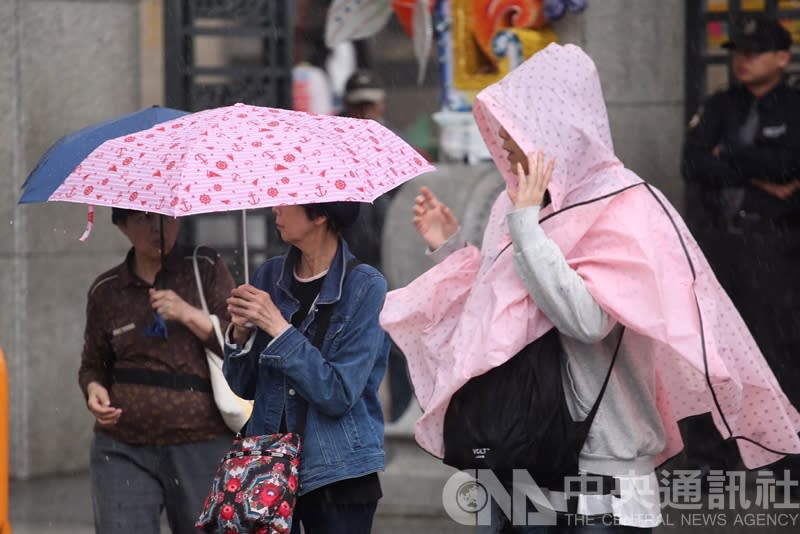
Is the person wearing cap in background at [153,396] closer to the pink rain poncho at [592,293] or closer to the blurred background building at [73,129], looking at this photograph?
the pink rain poncho at [592,293]

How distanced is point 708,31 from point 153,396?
4122 millimetres

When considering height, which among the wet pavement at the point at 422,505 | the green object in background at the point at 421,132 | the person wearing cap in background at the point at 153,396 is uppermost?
the person wearing cap in background at the point at 153,396

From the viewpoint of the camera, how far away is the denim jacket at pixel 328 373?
4355 mm

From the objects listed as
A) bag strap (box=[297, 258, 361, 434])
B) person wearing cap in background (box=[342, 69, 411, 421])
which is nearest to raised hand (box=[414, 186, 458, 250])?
bag strap (box=[297, 258, 361, 434])

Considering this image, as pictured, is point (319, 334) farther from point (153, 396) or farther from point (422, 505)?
point (422, 505)

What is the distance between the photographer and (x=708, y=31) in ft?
25.7

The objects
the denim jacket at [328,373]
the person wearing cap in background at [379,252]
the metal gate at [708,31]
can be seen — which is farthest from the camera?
the person wearing cap in background at [379,252]

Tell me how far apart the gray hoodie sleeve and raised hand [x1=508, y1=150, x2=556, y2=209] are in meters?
0.03

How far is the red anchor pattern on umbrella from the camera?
4152 mm

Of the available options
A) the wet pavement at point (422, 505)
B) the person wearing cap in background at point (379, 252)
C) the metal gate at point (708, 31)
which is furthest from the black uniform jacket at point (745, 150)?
the person wearing cap in background at point (379, 252)

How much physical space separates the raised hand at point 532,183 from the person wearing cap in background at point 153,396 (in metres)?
1.51

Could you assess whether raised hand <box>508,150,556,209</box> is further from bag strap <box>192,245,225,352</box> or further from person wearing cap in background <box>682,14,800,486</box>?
person wearing cap in background <box>682,14,800,486</box>

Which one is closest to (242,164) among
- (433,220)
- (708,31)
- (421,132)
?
(433,220)

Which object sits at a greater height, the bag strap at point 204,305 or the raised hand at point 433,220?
the raised hand at point 433,220
